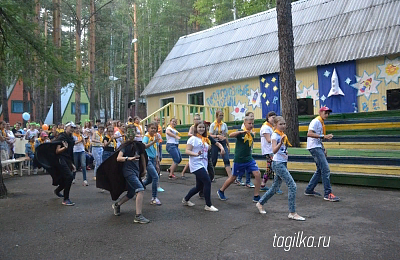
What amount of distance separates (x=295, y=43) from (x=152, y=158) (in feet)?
39.5

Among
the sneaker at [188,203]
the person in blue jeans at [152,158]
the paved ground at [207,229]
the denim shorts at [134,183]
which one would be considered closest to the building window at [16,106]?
the paved ground at [207,229]

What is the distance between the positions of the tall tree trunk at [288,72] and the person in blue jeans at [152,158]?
5144 mm

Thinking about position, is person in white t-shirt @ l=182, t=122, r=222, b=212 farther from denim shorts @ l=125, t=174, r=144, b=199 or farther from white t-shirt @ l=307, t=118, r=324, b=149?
white t-shirt @ l=307, t=118, r=324, b=149

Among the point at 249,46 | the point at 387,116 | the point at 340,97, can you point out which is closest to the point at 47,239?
the point at 387,116

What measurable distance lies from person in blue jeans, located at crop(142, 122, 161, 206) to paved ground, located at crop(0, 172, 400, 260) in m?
0.30

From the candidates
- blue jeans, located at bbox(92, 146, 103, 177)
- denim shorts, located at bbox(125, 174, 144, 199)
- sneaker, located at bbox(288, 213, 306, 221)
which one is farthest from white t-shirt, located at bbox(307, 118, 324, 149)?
blue jeans, located at bbox(92, 146, 103, 177)

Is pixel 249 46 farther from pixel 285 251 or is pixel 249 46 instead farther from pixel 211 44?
pixel 285 251

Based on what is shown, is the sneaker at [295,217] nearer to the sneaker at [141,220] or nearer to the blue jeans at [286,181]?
the blue jeans at [286,181]

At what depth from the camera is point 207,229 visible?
5660 mm

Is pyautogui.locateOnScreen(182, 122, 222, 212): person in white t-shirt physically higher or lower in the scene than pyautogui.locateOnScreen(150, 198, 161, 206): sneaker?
higher

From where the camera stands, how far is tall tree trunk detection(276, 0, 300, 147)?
38.4 ft

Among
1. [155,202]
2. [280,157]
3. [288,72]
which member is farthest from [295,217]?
[288,72]

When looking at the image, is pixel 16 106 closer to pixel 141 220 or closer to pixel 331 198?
pixel 141 220

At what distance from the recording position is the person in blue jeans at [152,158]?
7.63 meters
